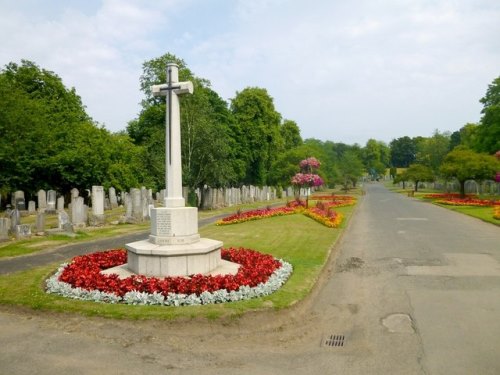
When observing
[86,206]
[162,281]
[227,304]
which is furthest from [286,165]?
[227,304]

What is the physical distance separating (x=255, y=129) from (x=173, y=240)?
161 feet

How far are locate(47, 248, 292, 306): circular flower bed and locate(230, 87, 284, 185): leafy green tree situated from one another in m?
46.8

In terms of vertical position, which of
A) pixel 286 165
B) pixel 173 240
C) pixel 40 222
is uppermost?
pixel 286 165

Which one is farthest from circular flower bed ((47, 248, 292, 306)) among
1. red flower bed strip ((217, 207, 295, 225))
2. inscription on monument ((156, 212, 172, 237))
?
red flower bed strip ((217, 207, 295, 225))

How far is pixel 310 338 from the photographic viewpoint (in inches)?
255

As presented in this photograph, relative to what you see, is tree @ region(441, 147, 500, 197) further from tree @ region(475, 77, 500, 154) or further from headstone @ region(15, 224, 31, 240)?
headstone @ region(15, 224, 31, 240)

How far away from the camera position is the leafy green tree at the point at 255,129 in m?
57.0

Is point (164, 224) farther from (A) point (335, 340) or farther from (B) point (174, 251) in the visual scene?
(A) point (335, 340)

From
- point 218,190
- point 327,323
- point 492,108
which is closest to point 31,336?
point 327,323

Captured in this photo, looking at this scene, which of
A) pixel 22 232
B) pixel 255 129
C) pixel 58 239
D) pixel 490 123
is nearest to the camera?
pixel 58 239

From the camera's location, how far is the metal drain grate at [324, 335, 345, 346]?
6.23 m

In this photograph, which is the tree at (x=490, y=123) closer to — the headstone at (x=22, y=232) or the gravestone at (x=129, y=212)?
the gravestone at (x=129, y=212)

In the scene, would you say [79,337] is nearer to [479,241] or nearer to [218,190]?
[479,241]

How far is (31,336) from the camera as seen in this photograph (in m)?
6.24
